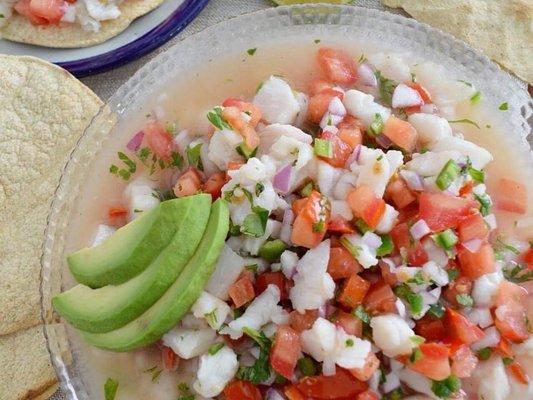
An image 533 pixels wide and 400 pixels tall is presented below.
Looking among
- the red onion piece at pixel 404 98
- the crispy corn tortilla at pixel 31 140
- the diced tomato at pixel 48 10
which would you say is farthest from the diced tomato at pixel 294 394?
the diced tomato at pixel 48 10

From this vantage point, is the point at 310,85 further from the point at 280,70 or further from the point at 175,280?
the point at 175,280

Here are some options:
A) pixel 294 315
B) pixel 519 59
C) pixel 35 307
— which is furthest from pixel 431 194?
pixel 35 307

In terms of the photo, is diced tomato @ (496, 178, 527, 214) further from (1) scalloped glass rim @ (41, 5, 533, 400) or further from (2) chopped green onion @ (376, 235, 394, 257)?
(2) chopped green onion @ (376, 235, 394, 257)

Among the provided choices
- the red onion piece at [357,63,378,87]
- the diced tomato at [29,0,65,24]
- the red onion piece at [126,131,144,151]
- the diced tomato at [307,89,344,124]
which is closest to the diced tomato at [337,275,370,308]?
the diced tomato at [307,89,344,124]

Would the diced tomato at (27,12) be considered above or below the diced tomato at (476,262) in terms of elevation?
below

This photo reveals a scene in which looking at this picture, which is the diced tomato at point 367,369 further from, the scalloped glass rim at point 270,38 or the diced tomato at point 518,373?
the scalloped glass rim at point 270,38

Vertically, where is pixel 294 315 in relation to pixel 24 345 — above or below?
above
